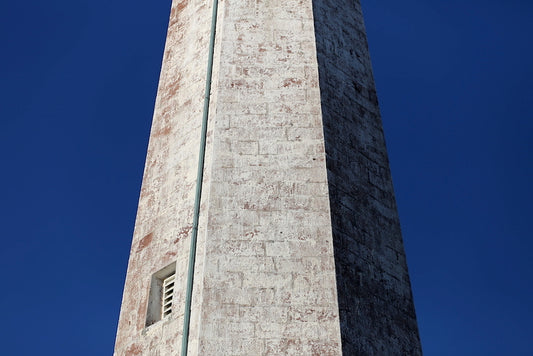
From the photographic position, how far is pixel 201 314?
10680 mm

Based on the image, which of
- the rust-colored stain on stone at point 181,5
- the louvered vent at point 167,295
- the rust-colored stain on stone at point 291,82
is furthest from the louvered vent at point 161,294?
the rust-colored stain on stone at point 181,5

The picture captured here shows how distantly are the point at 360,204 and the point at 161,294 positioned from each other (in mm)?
2824

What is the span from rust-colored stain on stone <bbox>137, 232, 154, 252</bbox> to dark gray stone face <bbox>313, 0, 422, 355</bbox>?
2.49 metres

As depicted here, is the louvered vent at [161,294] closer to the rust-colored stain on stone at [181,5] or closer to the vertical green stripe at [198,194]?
the vertical green stripe at [198,194]

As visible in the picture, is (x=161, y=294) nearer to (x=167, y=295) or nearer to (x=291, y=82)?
(x=167, y=295)

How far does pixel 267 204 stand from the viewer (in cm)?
1173

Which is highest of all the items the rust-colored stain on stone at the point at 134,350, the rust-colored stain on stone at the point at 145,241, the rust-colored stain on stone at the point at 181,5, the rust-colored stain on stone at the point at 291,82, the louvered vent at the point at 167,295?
the rust-colored stain on stone at the point at 181,5

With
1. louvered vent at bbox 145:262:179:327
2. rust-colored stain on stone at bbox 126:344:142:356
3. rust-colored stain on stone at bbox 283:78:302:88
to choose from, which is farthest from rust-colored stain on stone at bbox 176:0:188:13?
rust-colored stain on stone at bbox 126:344:142:356

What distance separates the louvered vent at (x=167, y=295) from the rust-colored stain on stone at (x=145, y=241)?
0.74 m

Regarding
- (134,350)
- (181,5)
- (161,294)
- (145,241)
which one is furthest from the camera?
(181,5)

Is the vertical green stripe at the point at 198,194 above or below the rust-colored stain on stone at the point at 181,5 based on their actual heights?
below

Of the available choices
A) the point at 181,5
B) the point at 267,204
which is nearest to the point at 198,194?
the point at 267,204

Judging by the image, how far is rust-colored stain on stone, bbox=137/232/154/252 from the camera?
12500 millimetres

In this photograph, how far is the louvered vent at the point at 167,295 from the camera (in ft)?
38.0
